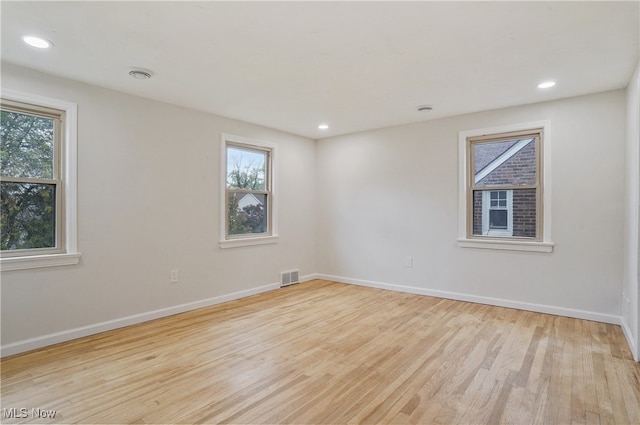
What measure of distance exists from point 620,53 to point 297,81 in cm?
268

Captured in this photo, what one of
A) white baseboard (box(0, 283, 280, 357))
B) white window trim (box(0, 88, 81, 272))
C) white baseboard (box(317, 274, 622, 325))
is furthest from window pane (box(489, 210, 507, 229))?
white window trim (box(0, 88, 81, 272))

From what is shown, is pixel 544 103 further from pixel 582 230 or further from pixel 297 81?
pixel 297 81

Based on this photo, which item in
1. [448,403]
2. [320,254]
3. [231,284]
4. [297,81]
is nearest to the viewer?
[448,403]

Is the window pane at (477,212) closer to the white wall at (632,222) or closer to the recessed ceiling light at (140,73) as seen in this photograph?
the white wall at (632,222)

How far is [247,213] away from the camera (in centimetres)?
488

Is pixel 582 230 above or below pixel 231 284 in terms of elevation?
above

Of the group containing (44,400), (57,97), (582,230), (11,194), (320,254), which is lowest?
(44,400)

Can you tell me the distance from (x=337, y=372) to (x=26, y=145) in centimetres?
329

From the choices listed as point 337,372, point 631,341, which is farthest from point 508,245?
point 337,372

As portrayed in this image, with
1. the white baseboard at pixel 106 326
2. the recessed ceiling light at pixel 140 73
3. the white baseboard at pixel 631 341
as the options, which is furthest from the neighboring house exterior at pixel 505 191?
the recessed ceiling light at pixel 140 73

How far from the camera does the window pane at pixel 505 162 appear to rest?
403 centimetres

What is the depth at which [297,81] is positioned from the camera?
3.25m

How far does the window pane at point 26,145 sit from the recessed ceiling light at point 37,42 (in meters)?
0.76

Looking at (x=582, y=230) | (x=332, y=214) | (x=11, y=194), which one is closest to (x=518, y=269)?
(x=582, y=230)
